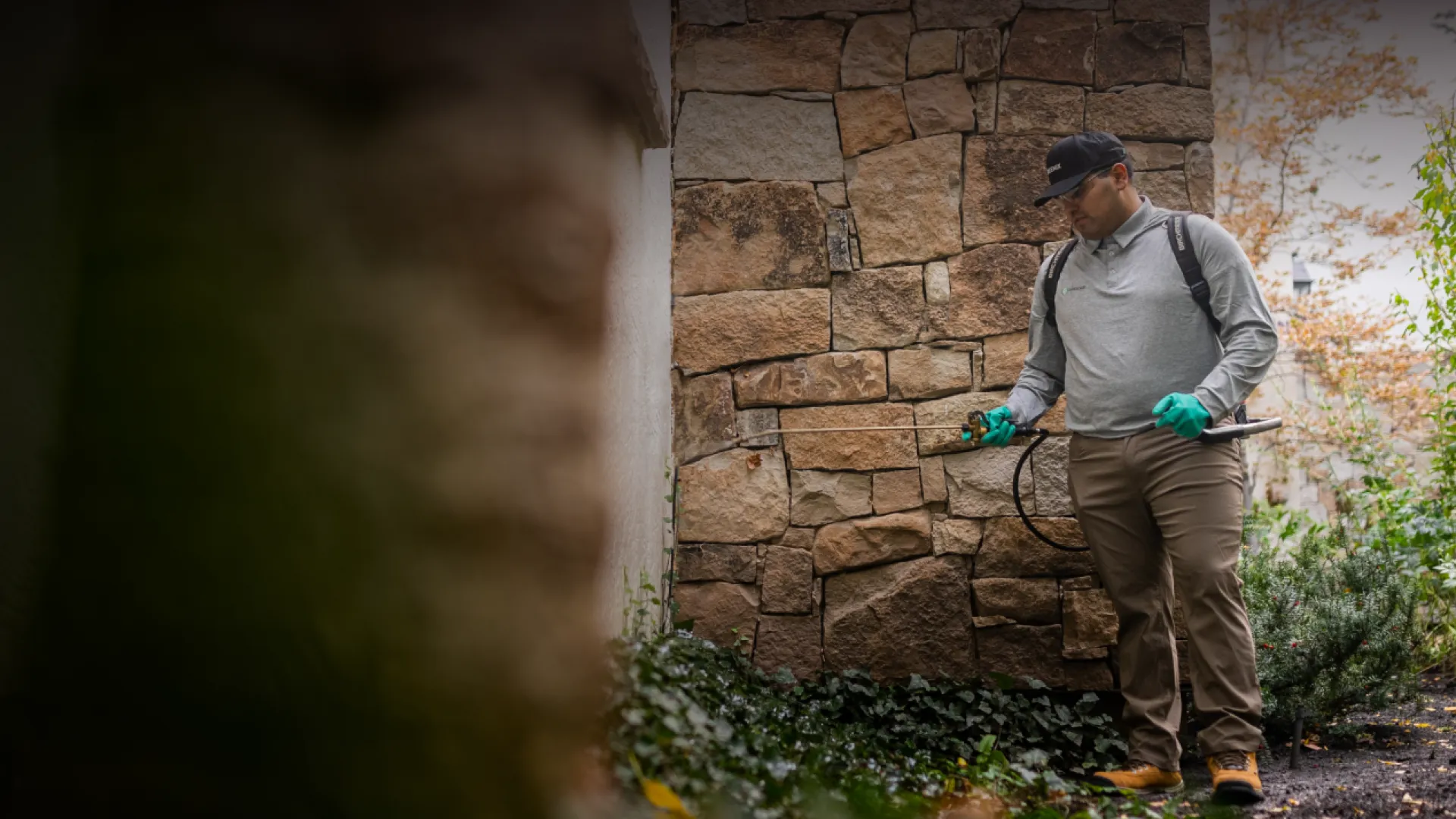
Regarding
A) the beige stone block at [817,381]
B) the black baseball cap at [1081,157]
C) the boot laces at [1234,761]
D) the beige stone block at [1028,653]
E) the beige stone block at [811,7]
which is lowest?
the boot laces at [1234,761]

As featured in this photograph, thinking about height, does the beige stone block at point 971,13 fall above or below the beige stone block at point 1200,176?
above

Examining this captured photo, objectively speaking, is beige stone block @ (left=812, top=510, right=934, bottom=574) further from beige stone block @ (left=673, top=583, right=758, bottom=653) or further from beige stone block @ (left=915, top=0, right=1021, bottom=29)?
beige stone block @ (left=915, top=0, right=1021, bottom=29)

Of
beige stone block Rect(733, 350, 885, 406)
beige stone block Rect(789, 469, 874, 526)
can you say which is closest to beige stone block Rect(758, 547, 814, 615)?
beige stone block Rect(789, 469, 874, 526)

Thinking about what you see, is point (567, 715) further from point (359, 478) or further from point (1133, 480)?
point (1133, 480)

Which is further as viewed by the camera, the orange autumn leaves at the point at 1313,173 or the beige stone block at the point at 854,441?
the orange autumn leaves at the point at 1313,173

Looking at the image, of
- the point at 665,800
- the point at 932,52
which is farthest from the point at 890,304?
the point at 665,800

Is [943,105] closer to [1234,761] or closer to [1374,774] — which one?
[1234,761]

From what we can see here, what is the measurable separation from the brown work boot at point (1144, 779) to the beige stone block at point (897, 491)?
99 cm

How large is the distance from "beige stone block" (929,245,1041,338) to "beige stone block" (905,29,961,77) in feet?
2.10

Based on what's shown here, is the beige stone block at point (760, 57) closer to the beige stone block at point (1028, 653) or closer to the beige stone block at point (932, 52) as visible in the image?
the beige stone block at point (932, 52)

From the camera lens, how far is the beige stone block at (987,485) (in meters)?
3.21

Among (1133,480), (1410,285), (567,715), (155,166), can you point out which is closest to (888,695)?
(1133,480)

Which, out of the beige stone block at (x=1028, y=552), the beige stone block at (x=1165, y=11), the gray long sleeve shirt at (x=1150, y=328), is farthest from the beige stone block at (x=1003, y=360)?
the beige stone block at (x=1165, y=11)

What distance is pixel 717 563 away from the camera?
327cm
